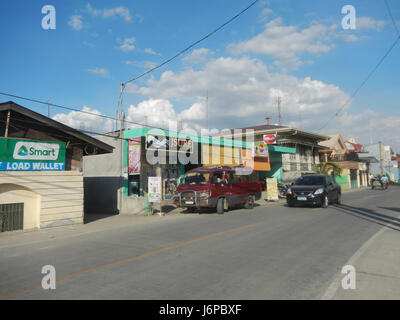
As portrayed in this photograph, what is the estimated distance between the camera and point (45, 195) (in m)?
12.4

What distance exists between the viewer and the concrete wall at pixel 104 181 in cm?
1842

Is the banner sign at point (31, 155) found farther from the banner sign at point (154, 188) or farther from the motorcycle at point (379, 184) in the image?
the motorcycle at point (379, 184)

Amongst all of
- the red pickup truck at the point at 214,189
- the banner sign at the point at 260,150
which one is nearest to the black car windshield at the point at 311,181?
the red pickup truck at the point at 214,189

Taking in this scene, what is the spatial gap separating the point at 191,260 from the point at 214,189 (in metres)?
8.71

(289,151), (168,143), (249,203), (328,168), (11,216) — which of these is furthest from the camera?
(328,168)

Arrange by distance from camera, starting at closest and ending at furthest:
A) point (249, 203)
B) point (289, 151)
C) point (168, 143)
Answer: point (249, 203) → point (168, 143) → point (289, 151)

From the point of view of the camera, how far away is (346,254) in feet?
22.4

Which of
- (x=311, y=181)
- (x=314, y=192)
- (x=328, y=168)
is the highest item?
(x=328, y=168)

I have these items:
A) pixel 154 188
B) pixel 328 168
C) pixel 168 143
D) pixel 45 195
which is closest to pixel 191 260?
pixel 45 195

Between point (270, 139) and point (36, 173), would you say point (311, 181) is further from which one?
point (270, 139)

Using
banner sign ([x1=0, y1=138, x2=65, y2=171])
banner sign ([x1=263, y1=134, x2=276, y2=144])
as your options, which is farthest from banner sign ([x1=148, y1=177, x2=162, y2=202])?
banner sign ([x1=263, y1=134, x2=276, y2=144])
